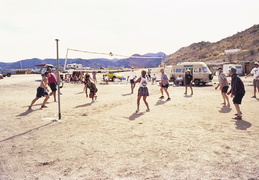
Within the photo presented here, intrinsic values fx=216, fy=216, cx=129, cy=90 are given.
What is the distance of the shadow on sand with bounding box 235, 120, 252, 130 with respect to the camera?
633 cm

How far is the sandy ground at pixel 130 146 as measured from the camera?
12.4 feet

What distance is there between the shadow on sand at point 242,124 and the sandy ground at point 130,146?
3cm

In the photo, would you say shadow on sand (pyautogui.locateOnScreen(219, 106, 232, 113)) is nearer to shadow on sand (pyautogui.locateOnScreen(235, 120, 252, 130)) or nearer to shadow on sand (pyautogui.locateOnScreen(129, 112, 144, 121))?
shadow on sand (pyautogui.locateOnScreen(235, 120, 252, 130))

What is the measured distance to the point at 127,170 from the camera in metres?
3.82

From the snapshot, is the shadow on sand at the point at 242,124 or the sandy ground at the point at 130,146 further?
the shadow on sand at the point at 242,124

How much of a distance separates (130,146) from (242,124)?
3875 mm

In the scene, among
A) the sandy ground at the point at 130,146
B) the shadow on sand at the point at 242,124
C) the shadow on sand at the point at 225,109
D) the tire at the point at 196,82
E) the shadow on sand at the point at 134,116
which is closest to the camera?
the sandy ground at the point at 130,146

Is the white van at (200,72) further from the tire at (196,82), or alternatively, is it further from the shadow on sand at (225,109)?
the shadow on sand at (225,109)

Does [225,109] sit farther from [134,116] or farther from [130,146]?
[130,146]

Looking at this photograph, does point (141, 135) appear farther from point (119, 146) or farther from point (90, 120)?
point (90, 120)

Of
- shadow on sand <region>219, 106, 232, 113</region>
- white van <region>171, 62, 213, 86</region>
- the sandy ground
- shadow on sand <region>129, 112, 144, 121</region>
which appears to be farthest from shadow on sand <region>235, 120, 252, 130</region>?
white van <region>171, 62, 213, 86</region>

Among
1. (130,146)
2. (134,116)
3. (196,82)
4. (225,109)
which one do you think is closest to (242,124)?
(225,109)

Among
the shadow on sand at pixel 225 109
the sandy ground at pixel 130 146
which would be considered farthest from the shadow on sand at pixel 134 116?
the shadow on sand at pixel 225 109

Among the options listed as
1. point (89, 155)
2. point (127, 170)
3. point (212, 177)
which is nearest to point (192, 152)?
point (212, 177)
